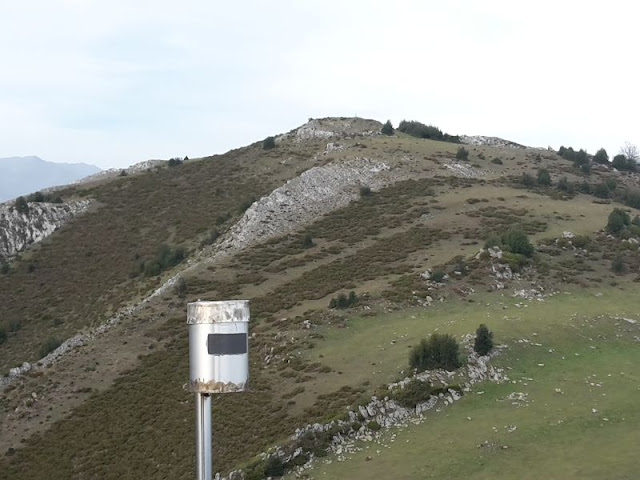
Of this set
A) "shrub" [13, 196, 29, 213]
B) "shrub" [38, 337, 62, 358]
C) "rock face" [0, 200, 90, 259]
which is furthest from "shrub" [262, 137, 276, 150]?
"shrub" [38, 337, 62, 358]

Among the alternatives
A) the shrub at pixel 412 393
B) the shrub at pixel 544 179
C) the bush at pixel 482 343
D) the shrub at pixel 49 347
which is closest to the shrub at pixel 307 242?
the shrub at pixel 49 347

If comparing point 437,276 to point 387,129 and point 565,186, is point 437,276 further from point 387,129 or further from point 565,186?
point 387,129

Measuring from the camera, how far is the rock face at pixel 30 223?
67.5 m

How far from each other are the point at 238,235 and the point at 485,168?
110 feet

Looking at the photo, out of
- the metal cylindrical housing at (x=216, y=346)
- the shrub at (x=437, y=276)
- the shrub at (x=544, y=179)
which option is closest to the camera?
the metal cylindrical housing at (x=216, y=346)

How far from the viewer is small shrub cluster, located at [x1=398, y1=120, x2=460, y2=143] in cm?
9000

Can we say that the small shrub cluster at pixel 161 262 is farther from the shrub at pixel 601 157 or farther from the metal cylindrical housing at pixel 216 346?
the shrub at pixel 601 157

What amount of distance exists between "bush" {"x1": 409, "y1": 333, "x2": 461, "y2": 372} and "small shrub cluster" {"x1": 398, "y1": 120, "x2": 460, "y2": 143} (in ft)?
224

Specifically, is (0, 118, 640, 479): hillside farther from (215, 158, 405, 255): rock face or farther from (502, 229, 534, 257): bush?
(502, 229, 534, 257): bush

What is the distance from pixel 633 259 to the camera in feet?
133

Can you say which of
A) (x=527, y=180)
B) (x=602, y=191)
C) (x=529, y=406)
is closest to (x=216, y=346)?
(x=529, y=406)

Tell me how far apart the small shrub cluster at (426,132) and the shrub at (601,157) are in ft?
64.8

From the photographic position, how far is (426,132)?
90.0 meters

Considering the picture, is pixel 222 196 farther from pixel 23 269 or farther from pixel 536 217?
pixel 536 217
